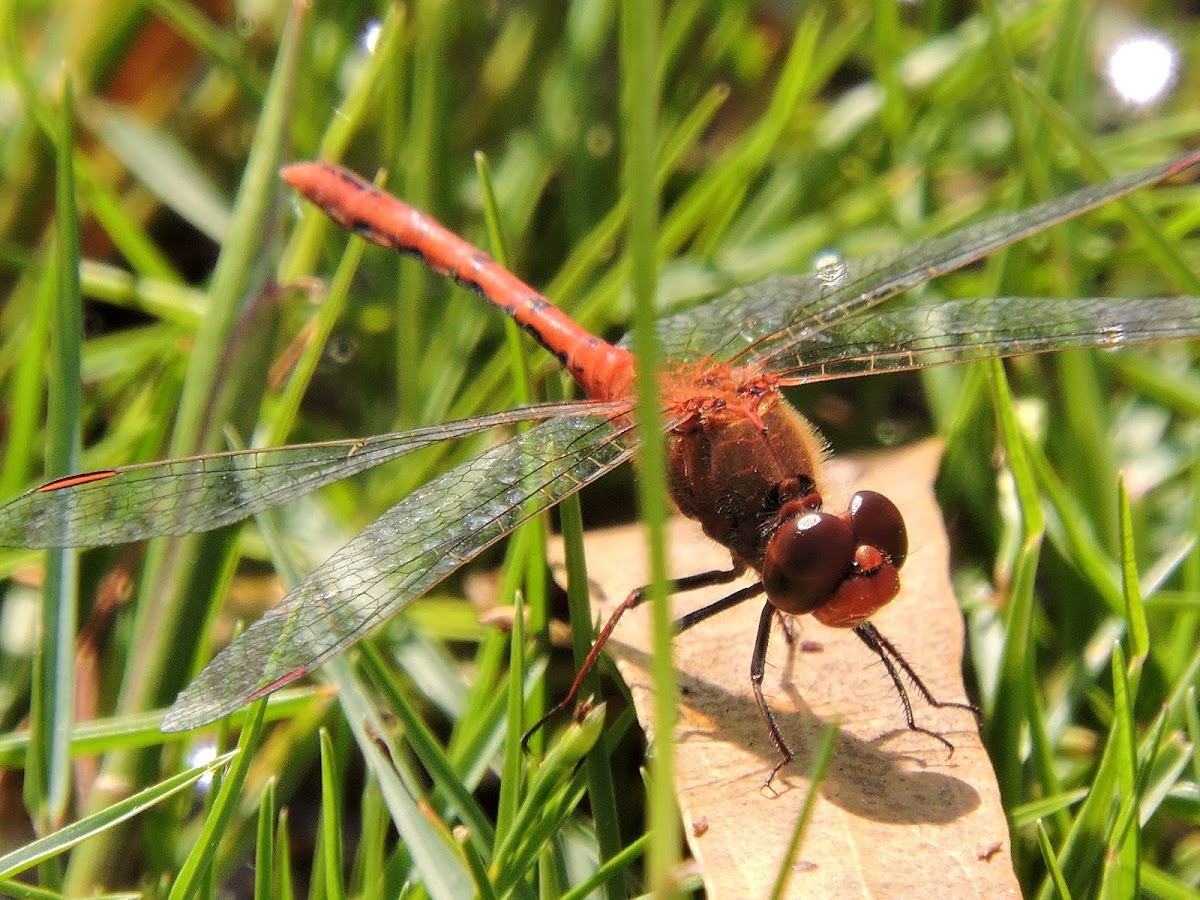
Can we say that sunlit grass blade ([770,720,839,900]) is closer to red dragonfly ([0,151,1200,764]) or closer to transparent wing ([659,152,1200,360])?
red dragonfly ([0,151,1200,764])

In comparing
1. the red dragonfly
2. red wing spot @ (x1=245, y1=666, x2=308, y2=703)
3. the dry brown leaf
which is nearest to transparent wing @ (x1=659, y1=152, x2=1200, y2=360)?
the red dragonfly

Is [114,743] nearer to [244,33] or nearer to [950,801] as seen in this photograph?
[950,801]

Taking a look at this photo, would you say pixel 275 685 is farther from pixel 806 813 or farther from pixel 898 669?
pixel 898 669

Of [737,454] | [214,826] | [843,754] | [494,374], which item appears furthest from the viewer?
[494,374]

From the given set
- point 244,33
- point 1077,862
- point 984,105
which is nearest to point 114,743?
point 1077,862

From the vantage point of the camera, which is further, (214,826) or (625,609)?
(625,609)

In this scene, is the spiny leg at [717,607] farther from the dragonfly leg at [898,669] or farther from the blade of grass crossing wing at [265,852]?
the blade of grass crossing wing at [265,852]

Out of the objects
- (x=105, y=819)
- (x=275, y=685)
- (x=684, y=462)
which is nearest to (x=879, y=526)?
(x=684, y=462)

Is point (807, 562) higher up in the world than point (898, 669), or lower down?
higher up
